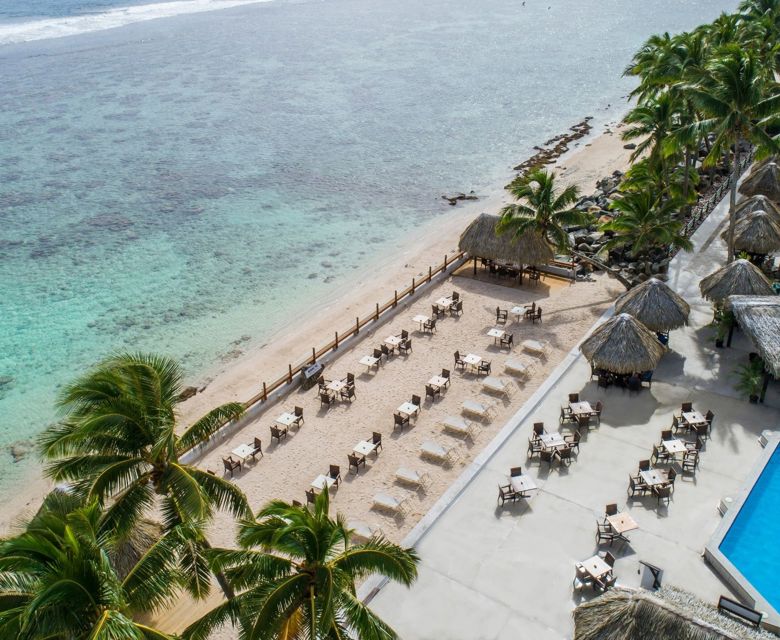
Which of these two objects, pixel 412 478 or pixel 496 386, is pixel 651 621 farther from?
pixel 496 386

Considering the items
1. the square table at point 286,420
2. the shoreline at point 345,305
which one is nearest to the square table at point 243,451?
the square table at point 286,420

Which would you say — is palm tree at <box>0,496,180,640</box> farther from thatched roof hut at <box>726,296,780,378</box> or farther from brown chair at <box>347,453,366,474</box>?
thatched roof hut at <box>726,296,780,378</box>

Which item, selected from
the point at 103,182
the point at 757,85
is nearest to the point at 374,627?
the point at 757,85

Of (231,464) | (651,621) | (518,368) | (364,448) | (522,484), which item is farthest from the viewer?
(518,368)

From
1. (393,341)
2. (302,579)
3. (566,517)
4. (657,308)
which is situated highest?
(302,579)

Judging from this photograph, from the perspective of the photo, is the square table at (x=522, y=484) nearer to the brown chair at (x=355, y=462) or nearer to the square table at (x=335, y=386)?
the brown chair at (x=355, y=462)

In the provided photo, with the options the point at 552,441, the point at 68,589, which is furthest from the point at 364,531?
the point at 68,589

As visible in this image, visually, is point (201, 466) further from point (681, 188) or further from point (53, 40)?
point (53, 40)
